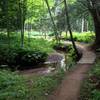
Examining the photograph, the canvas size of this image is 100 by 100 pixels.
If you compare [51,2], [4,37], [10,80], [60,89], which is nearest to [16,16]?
[4,37]

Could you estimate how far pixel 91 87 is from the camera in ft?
30.7

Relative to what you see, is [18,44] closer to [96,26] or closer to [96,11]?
[96,26]

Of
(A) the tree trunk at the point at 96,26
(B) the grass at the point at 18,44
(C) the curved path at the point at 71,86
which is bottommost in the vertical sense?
(C) the curved path at the point at 71,86

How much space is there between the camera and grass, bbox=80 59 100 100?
8233 millimetres

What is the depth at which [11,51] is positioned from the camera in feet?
56.5

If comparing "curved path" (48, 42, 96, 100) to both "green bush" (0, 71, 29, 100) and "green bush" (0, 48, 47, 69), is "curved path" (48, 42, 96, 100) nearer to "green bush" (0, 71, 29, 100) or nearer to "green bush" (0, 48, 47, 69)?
"green bush" (0, 71, 29, 100)

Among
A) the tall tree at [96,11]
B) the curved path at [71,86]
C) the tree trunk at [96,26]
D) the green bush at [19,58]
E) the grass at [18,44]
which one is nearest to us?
the curved path at [71,86]

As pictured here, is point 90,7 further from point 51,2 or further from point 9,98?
point 51,2

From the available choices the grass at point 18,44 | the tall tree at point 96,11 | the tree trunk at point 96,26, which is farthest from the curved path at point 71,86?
the grass at point 18,44

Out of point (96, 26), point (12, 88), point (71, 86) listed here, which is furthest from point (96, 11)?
point (12, 88)

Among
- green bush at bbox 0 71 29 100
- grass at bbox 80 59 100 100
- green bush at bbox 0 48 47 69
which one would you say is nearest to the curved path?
grass at bbox 80 59 100 100

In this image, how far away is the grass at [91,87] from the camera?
8.23 meters

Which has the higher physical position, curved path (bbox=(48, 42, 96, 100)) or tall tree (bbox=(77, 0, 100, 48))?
tall tree (bbox=(77, 0, 100, 48))

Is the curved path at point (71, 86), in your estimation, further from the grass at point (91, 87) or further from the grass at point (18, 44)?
the grass at point (18, 44)
